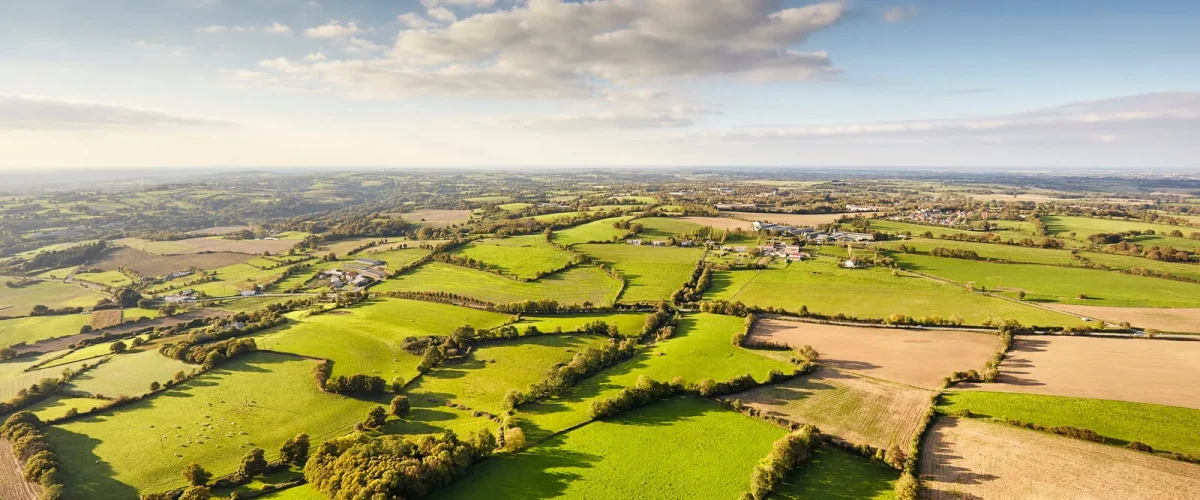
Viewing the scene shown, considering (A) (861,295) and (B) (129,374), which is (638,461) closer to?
(A) (861,295)

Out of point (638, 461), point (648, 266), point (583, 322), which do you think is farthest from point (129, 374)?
point (648, 266)

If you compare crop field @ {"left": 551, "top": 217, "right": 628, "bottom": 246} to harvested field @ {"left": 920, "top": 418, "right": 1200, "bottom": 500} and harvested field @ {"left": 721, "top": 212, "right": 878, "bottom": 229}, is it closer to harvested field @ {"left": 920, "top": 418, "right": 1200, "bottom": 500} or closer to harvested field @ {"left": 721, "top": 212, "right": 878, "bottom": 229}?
harvested field @ {"left": 721, "top": 212, "right": 878, "bottom": 229}

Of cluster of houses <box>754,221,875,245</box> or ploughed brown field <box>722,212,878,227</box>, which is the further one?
ploughed brown field <box>722,212,878,227</box>

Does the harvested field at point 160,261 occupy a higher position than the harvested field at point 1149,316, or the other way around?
the harvested field at point 1149,316

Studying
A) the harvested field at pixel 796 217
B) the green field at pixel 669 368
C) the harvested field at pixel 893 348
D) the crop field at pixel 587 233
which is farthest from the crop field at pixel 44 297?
the harvested field at pixel 796 217

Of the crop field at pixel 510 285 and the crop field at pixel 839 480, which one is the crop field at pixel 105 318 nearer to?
the crop field at pixel 510 285

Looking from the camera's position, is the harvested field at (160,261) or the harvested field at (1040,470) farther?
the harvested field at (160,261)

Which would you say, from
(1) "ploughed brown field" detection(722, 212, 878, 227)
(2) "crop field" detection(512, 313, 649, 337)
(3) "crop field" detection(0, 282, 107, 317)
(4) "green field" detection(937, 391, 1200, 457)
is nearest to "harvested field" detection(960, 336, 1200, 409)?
(4) "green field" detection(937, 391, 1200, 457)
